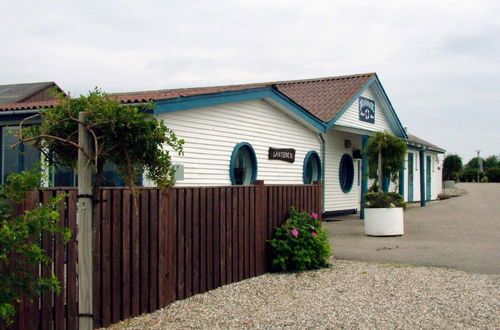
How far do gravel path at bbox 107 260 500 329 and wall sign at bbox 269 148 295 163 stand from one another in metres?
6.11

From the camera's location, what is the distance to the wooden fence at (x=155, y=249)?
535 cm

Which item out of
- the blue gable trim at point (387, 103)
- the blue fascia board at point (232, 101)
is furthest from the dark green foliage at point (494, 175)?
the blue fascia board at point (232, 101)

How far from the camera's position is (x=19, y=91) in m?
16.6

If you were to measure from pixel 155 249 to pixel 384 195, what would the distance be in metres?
8.69

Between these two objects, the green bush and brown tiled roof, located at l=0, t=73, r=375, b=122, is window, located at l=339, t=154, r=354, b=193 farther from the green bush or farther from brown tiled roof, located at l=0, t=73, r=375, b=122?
the green bush

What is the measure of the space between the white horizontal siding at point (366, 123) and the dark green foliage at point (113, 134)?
1427 cm

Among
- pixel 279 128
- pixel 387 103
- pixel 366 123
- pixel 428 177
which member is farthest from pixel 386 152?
pixel 428 177

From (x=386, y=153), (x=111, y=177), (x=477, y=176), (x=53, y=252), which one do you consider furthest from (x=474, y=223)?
(x=477, y=176)

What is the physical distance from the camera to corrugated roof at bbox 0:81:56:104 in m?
15.6

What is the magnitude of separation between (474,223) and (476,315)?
11.4 metres

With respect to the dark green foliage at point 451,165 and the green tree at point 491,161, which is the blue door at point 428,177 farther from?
the green tree at point 491,161

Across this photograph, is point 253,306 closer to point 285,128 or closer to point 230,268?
point 230,268

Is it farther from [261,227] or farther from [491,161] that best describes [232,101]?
[491,161]

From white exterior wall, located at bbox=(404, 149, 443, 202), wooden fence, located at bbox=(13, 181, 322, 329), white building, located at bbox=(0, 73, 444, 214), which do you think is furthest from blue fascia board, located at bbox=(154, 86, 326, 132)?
white exterior wall, located at bbox=(404, 149, 443, 202)
